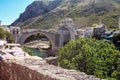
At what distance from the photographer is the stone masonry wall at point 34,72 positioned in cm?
646

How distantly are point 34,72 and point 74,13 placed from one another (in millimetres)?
150638

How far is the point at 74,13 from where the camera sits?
157125 millimetres

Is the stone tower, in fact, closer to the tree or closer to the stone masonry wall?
the tree

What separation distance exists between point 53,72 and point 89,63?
56.6 feet

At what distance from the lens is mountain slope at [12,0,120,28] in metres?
131

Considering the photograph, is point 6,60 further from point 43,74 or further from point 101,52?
point 101,52

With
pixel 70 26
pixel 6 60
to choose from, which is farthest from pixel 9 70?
pixel 70 26

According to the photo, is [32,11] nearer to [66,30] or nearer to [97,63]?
[66,30]

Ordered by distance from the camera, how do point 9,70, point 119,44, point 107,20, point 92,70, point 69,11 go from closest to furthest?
point 9,70
point 92,70
point 119,44
point 107,20
point 69,11

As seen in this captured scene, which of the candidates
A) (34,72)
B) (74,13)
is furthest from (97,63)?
(74,13)

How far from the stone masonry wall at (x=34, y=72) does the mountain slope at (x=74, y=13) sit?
107752 mm

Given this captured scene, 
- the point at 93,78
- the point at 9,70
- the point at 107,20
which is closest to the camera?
the point at 93,78

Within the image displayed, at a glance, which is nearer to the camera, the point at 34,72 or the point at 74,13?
the point at 34,72

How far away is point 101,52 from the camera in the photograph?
2678 centimetres
